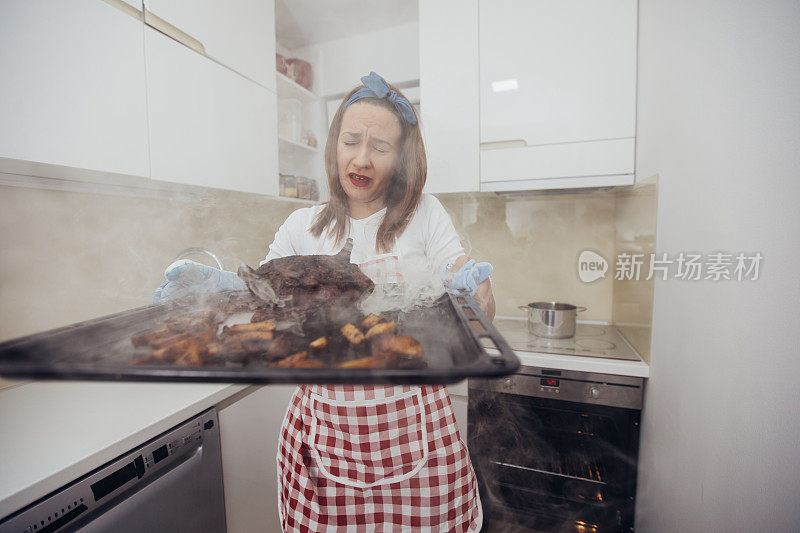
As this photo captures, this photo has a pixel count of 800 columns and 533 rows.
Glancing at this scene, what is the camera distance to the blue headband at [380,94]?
818 millimetres

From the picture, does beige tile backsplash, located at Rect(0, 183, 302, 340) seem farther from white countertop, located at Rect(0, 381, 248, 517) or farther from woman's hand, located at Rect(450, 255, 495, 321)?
woman's hand, located at Rect(450, 255, 495, 321)

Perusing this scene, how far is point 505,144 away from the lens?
1165 millimetres

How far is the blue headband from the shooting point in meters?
0.82

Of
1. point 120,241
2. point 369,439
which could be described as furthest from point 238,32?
point 369,439

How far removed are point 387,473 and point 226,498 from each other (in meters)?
0.67

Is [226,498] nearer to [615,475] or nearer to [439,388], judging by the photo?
[439,388]

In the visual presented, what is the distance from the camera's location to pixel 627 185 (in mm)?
1224

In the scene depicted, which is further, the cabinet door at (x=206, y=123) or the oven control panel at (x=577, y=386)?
the oven control panel at (x=577, y=386)

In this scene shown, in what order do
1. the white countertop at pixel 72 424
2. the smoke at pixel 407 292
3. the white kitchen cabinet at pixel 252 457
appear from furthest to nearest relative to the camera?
the white kitchen cabinet at pixel 252 457
the smoke at pixel 407 292
the white countertop at pixel 72 424

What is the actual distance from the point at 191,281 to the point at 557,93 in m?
1.28

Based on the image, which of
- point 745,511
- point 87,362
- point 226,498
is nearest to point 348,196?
point 87,362

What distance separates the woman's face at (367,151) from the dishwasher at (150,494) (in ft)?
2.54

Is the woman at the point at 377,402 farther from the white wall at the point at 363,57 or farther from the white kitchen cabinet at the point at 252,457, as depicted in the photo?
the white kitchen cabinet at the point at 252,457

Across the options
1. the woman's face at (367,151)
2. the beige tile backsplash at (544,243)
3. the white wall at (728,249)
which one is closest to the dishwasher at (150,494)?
the woman's face at (367,151)
